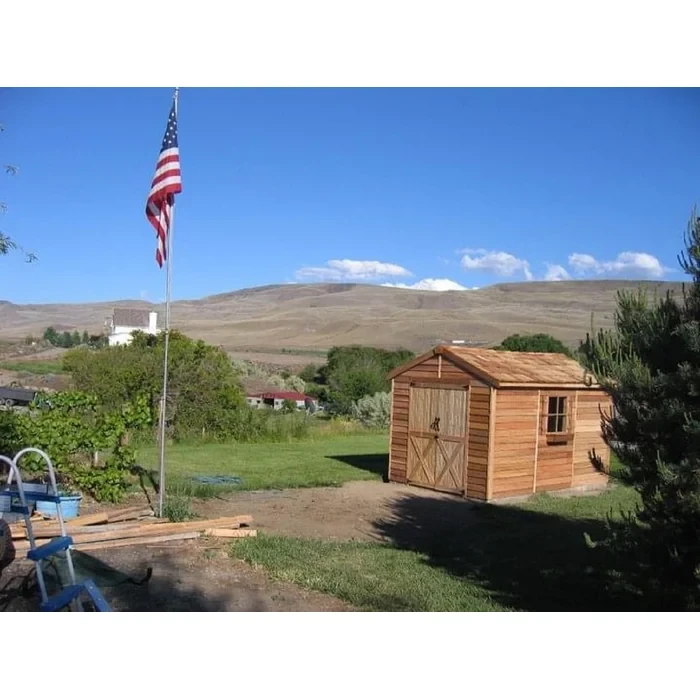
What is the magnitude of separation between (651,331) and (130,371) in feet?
57.5

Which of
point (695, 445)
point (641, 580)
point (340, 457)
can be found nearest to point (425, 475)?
point (340, 457)

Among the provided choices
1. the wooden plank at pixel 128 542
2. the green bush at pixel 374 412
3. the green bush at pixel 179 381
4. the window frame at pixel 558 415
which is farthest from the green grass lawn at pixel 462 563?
the green bush at pixel 374 412

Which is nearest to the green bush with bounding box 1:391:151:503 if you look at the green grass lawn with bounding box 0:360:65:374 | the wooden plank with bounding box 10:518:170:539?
the wooden plank with bounding box 10:518:170:539

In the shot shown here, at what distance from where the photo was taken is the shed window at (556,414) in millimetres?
13898

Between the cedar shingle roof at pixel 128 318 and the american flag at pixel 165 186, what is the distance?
128ft

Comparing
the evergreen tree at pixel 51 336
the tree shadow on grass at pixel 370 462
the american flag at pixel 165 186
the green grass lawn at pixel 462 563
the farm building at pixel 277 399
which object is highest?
the american flag at pixel 165 186

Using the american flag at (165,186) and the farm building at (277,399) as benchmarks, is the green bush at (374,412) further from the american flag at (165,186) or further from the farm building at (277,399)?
the american flag at (165,186)

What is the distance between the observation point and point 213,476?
1420 cm

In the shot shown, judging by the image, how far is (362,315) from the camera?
264ft

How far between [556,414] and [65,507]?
29.1ft

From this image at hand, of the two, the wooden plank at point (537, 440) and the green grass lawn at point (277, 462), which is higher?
the wooden plank at point (537, 440)

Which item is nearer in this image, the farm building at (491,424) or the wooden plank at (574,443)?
the farm building at (491,424)

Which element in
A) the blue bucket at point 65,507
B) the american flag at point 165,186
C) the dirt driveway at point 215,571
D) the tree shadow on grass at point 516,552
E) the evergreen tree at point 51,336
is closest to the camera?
the dirt driveway at point 215,571

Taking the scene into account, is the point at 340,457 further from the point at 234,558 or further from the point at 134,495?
the point at 234,558
